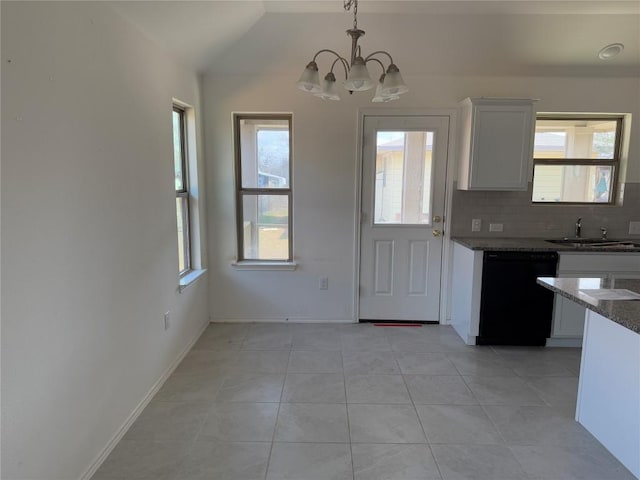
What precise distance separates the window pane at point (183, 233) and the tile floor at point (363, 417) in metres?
0.74

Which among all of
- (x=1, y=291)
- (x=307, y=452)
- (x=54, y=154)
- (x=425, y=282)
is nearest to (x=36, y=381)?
(x=1, y=291)

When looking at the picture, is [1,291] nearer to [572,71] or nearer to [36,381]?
[36,381]

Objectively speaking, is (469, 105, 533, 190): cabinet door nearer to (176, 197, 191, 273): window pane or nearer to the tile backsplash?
the tile backsplash

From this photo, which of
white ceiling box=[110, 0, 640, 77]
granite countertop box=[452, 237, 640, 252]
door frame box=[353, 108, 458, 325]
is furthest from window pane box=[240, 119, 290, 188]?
granite countertop box=[452, 237, 640, 252]

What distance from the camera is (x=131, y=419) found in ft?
7.68

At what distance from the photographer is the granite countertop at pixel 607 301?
1.67 m

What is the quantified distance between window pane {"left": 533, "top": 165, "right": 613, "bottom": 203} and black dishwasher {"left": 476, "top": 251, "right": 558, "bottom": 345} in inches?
33.5

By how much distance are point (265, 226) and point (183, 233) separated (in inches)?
31.8

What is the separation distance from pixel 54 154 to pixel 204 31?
5.57ft

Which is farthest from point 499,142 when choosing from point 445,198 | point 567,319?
point 567,319

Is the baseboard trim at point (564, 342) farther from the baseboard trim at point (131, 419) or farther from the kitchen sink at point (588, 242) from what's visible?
the baseboard trim at point (131, 419)

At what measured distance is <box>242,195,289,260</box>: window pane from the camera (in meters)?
3.91

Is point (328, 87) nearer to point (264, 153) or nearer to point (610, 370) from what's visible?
point (264, 153)

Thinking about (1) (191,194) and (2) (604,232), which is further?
(2) (604,232)
